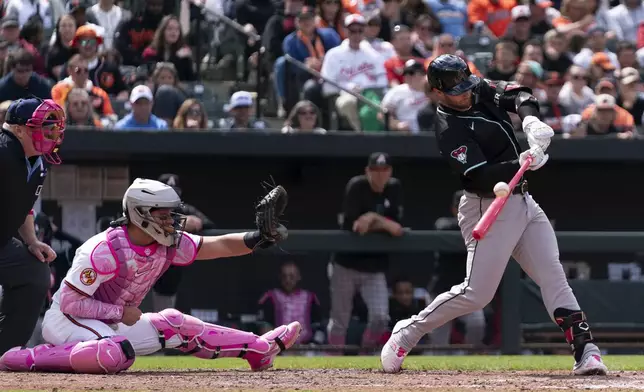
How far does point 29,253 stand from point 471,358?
341cm

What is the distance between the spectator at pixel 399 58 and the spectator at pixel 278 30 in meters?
1.13

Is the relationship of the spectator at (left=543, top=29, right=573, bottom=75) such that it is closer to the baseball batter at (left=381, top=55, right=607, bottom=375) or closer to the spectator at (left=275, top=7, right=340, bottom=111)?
the spectator at (left=275, top=7, right=340, bottom=111)

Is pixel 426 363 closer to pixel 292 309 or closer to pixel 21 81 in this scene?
pixel 292 309

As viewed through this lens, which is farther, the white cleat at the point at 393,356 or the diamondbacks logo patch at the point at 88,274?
the white cleat at the point at 393,356

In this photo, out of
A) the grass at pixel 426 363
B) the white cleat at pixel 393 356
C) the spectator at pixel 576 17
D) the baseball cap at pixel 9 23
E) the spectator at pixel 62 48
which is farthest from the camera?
the spectator at pixel 576 17

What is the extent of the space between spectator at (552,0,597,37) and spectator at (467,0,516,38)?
0.63 metres

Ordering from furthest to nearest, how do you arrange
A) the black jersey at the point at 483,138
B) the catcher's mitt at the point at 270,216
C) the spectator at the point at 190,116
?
1. the spectator at the point at 190,116
2. the catcher's mitt at the point at 270,216
3. the black jersey at the point at 483,138

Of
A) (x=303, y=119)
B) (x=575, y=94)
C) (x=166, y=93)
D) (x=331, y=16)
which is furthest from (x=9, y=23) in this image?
(x=575, y=94)

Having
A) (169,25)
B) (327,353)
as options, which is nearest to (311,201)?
A: (169,25)

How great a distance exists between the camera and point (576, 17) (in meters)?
14.6

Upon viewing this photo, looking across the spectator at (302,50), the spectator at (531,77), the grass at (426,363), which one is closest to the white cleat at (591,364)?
the grass at (426,363)

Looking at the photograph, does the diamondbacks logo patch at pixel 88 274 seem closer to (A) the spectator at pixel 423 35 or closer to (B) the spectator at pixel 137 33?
(B) the spectator at pixel 137 33

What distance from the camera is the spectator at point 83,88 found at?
11.4m

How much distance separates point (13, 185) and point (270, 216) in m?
1.53
